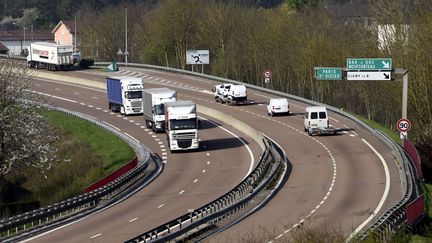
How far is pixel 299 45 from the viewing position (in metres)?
112

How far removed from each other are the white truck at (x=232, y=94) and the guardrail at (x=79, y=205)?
949 inches

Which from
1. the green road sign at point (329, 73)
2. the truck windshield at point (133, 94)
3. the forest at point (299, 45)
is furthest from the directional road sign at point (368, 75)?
the truck windshield at point (133, 94)

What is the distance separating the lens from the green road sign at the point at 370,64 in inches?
2655

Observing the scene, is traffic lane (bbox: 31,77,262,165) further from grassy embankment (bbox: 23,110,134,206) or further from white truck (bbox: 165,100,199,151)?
white truck (bbox: 165,100,199,151)

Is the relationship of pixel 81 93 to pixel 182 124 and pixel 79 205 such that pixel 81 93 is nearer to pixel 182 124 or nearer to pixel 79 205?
pixel 182 124

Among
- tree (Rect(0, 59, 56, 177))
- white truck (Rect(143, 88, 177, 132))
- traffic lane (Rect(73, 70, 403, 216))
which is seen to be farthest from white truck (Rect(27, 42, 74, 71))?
tree (Rect(0, 59, 56, 177))

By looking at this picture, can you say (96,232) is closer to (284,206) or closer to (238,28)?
(284,206)

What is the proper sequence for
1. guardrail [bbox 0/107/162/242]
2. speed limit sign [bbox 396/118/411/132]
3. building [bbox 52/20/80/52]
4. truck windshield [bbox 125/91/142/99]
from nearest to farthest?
guardrail [bbox 0/107/162/242], speed limit sign [bbox 396/118/411/132], truck windshield [bbox 125/91/142/99], building [bbox 52/20/80/52]

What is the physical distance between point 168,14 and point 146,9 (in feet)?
201

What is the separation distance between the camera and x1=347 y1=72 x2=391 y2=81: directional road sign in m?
67.9

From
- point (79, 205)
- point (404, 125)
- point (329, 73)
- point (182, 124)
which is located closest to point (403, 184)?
point (404, 125)

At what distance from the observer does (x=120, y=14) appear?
15500 cm

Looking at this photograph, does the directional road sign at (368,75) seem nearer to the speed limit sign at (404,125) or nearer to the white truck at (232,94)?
the speed limit sign at (404,125)

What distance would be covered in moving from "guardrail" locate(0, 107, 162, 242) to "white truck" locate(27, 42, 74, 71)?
49.6 meters
